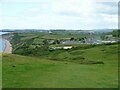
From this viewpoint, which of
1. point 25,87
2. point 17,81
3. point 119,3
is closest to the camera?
point 25,87

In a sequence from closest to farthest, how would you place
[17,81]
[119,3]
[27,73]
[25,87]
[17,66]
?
1. [25,87]
2. [17,81]
3. [27,73]
4. [17,66]
5. [119,3]

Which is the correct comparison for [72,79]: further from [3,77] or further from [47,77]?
[3,77]

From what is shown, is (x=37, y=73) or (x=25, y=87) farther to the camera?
(x=37, y=73)

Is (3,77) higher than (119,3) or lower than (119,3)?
lower

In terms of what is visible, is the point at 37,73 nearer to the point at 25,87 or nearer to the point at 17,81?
the point at 17,81

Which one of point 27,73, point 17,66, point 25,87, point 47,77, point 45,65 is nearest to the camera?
point 25,87

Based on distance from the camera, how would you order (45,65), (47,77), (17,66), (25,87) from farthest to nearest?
(45,65), (17,66), (47,77), (25,87)

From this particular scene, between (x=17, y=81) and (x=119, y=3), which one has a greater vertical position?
(x=119, y=3)

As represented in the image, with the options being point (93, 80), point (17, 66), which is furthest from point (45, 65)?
point (93, 80)

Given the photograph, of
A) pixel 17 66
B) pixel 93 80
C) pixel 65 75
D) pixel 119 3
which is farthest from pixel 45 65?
pixel 119 3
